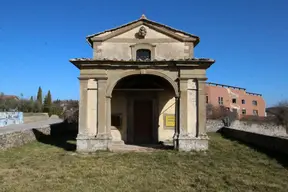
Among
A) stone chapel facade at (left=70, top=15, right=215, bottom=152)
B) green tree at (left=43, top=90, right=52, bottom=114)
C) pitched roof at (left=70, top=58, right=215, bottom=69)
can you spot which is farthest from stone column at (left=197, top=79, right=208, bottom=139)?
green tree at (left=43, top=90, right=52, bottom=114)

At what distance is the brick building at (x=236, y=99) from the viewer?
4522cm

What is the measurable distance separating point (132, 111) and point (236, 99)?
39966mm

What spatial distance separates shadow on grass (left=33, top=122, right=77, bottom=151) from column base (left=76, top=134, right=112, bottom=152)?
3.77 m

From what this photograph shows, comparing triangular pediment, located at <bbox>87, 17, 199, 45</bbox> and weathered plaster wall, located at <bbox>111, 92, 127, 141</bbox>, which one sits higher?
triangular pediment, located at <bbox>87, 17, 199, 45</bbox>

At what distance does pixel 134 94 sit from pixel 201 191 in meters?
9.19

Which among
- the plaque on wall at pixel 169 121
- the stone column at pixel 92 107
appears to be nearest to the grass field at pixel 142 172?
the stone column at pixel 92 107

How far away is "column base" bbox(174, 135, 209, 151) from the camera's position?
11.2 m

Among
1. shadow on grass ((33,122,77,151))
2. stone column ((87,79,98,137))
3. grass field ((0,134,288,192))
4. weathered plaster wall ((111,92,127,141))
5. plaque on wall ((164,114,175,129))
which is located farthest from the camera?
shadow on grass ((33,122,77,151))

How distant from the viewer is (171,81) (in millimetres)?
11758

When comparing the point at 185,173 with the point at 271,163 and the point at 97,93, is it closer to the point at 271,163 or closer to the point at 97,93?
the point at 271,163

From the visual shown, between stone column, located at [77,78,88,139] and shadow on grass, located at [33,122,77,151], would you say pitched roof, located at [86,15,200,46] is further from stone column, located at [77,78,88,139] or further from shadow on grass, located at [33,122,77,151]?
shadow on grass, located at [33,122,77,151]

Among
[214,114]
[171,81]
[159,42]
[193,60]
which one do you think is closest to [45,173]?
[171,81]

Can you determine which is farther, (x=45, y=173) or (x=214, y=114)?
(x=214, y=114)

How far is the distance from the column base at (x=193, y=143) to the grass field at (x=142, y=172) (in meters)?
0.49
